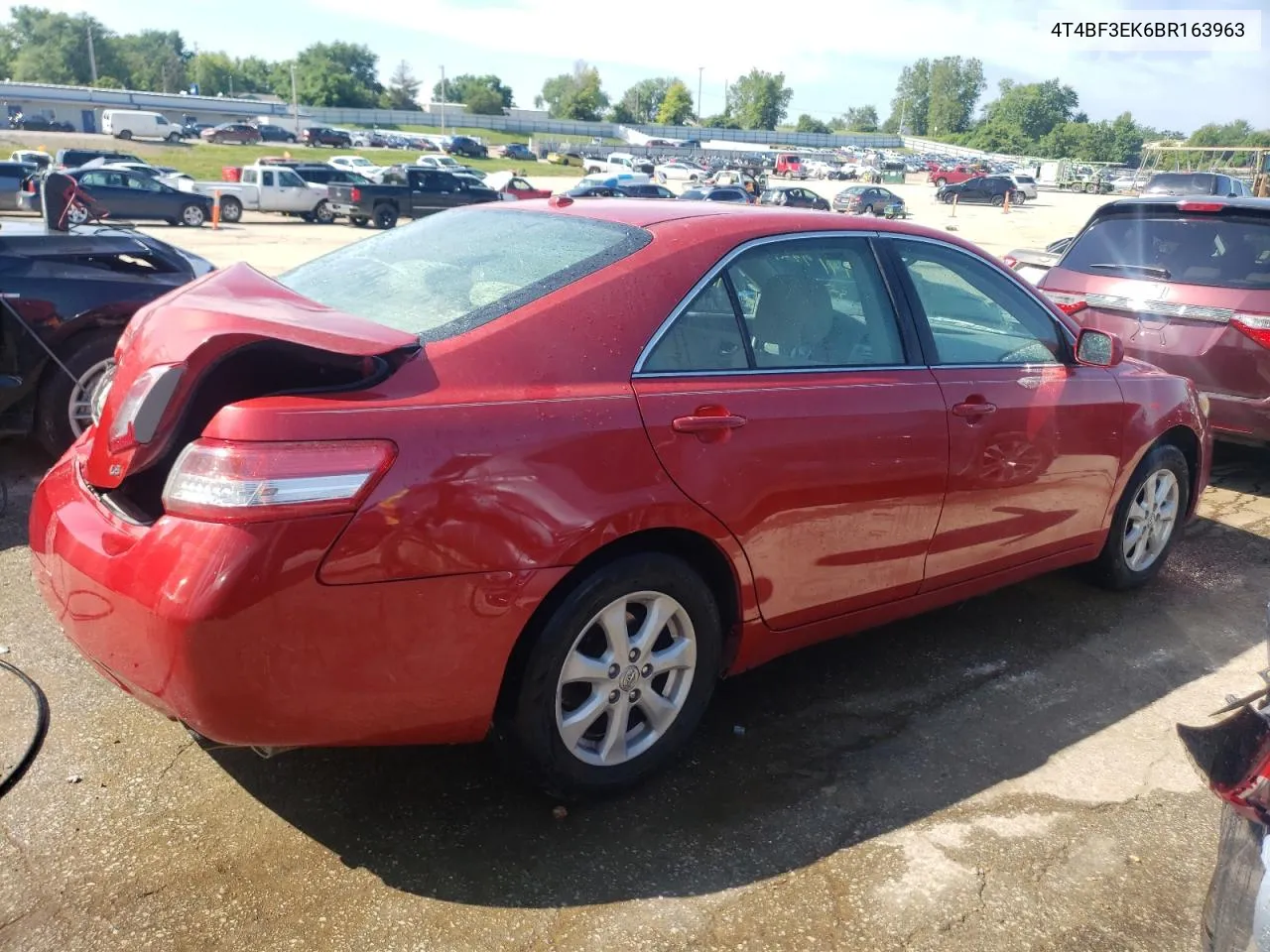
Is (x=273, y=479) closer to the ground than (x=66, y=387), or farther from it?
farther from it

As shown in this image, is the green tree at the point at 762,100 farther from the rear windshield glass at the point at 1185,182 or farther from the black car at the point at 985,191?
the rear windshield glass at the point at 1185,182

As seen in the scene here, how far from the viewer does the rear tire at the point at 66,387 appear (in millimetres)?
5336

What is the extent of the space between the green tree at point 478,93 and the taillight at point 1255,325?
386 ft

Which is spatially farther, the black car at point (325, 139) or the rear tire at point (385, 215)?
the black car at point (325, 139)

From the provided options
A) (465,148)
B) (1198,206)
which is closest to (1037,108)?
(465,148)

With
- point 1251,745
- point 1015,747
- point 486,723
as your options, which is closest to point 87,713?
point 486,723

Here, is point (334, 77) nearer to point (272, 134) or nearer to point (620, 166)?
point (272, 134)

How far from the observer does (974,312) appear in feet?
12.5

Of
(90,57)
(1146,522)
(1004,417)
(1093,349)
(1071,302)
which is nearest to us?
(1004,417)

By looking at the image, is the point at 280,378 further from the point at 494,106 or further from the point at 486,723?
the point at 494,106

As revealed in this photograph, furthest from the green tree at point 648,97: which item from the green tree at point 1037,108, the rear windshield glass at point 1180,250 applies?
the rear windshield glass at point 1180,250

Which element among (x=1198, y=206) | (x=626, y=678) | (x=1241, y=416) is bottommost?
(x=626, y=678)

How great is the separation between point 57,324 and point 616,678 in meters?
4.07

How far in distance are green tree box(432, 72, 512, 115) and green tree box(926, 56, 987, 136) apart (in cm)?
6650
